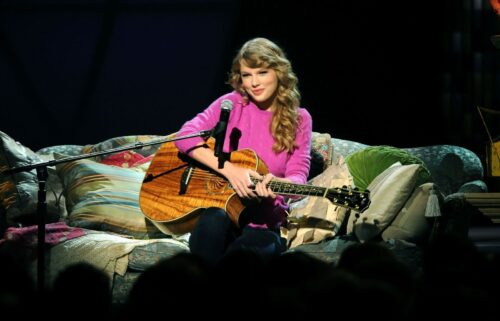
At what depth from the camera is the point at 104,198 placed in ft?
14.7

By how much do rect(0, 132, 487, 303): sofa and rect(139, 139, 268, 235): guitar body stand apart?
145 mm

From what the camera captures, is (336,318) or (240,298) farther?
(240,298)

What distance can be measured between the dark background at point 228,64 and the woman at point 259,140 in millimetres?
1371

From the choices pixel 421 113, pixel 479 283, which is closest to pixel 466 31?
pixel 421 113

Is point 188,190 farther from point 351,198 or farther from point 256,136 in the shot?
point 351,198

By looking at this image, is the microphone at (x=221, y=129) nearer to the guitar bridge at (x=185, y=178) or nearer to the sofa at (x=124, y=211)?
the guitar bridge at (x=185, y=178)

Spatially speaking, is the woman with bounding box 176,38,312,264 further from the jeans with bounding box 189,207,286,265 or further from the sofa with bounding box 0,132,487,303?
the sofa with bounding box 0,132,487,303

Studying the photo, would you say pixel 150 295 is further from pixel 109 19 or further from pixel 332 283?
pixel 109 19

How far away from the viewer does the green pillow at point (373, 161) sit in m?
4.44

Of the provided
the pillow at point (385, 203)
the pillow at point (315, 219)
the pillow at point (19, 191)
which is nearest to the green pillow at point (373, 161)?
the pillow at point (315, 219)

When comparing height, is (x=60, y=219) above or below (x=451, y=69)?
below

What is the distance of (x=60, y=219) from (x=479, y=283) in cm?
294

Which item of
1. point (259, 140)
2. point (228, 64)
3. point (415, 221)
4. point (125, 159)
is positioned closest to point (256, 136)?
point (259, 140)

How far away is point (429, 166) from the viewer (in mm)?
4691
